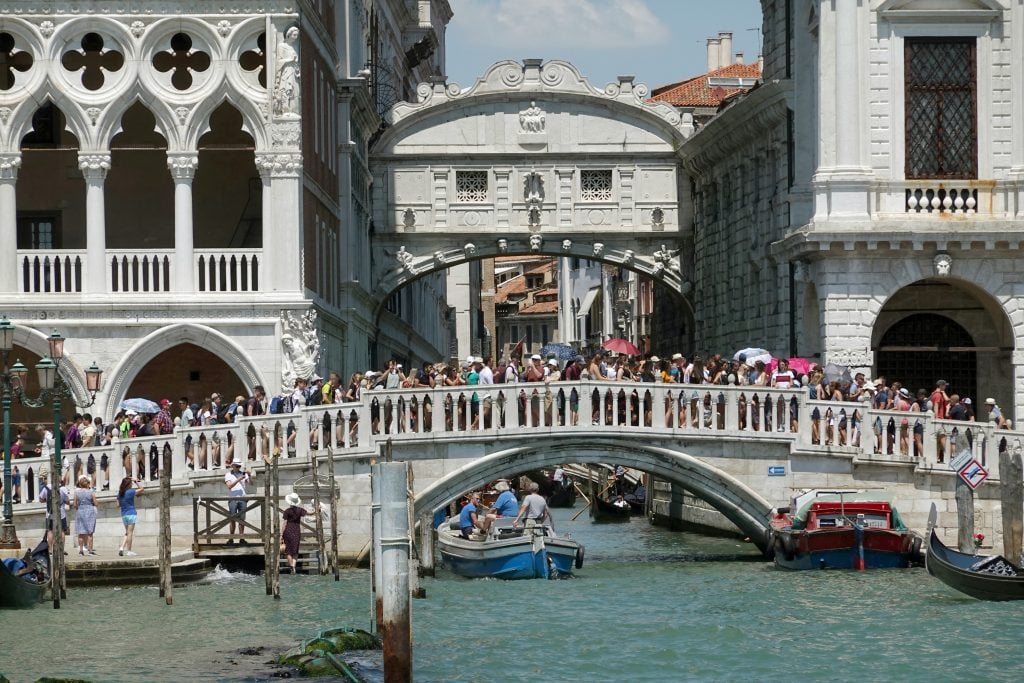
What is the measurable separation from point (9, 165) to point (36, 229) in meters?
3.64

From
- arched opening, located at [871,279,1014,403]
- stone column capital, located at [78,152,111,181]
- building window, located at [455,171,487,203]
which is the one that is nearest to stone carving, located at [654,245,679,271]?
building window, located at [455,171,487,203]

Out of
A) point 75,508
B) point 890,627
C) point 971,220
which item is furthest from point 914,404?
point 75,508

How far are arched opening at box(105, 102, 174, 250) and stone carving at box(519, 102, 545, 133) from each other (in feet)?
29.7

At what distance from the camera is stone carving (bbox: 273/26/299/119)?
117 feet

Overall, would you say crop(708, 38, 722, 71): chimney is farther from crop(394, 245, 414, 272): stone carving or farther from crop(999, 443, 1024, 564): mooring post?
crop(999, 443, 1024, 564): mooring post

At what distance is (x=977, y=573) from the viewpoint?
2797 centimetres

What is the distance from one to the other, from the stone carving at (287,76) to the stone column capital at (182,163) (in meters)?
1.47

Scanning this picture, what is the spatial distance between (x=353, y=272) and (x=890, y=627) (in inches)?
742

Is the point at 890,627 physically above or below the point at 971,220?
below

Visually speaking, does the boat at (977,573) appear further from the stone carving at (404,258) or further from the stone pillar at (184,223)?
the stone carving at (404,258)

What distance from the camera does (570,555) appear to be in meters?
32.6

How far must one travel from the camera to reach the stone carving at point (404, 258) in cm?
4728

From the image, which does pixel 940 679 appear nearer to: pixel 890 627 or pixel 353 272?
pixel 890 627

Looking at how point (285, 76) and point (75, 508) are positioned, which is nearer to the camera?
point (75, 508)
